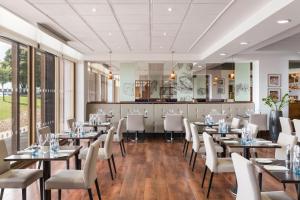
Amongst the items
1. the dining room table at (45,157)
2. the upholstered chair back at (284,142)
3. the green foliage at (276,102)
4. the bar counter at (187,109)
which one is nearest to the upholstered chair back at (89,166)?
the dining room table at (45,157)

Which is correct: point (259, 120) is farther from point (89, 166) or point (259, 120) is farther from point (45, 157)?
point (45, 157)

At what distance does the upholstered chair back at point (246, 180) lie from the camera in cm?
280

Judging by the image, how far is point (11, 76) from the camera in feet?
21.5

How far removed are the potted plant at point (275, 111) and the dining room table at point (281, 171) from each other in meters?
7.08

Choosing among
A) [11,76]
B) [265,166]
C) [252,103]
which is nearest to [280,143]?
[265,166]

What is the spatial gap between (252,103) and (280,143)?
21.8ft

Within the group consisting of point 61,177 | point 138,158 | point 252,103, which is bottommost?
point 138,158

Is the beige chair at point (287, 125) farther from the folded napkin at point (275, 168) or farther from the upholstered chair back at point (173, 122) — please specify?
the folded napkin at point (275, 168)

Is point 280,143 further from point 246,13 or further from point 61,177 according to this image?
point 61,177

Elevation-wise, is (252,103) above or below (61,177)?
above

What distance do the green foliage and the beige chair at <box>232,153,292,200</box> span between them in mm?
8039

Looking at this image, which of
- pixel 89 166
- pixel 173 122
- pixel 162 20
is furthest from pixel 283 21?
pixel 173 122

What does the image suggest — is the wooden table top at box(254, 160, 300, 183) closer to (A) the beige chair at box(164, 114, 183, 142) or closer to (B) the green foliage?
(A) the beige chair at box(164, 114, 183, 142)

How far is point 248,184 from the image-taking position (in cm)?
288
